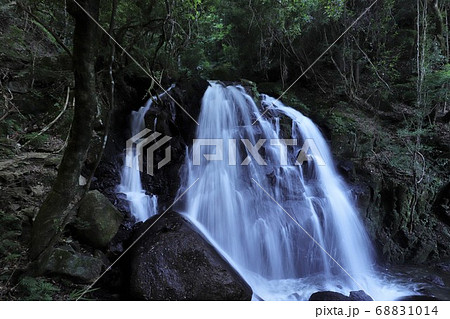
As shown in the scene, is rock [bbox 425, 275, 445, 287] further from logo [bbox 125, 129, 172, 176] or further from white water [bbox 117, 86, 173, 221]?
logo [bbox 125, 129, 172, 176]

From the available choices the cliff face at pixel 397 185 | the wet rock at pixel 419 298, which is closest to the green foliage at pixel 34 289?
the wet rock at pixel 419 298

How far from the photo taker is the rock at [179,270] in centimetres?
421

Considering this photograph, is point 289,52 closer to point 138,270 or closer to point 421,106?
point 421,106

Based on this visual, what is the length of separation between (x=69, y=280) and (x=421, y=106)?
32.2ft

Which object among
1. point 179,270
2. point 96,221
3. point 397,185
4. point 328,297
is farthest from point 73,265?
point 397,185

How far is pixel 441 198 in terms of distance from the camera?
8.31 m

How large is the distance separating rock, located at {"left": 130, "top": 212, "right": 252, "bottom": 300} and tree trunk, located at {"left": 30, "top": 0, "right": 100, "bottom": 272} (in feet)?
4.43

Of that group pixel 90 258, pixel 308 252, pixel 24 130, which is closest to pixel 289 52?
pixel 308 252

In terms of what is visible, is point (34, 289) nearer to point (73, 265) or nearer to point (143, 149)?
point (73, 265)

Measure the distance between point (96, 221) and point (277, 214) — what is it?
3.86 metres

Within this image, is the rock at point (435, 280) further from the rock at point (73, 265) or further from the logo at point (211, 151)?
the rock at point (73, 265)

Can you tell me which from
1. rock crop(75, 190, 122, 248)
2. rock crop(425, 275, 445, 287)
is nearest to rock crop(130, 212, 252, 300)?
rock crop(75, 190, 122, 248)

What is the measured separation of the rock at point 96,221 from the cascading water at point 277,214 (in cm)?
183

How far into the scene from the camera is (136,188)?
6805 mm
